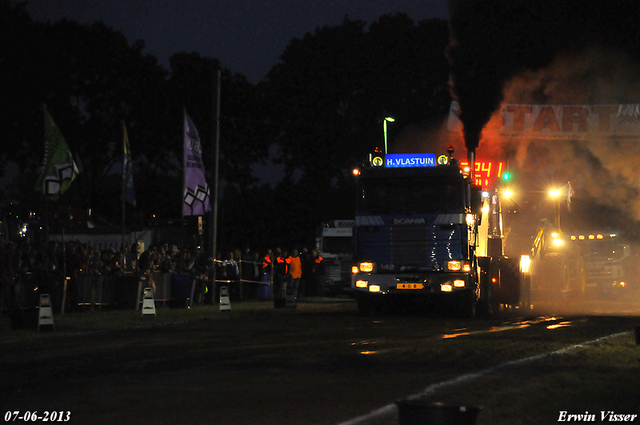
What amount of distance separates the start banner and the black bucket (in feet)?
122

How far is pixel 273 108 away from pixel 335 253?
1018 inches

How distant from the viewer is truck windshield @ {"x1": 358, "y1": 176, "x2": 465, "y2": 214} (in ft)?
71.0

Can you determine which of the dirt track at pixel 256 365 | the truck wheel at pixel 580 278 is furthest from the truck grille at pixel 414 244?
the truck wheel at pixel 580 278

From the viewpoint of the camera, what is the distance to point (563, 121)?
42.1m

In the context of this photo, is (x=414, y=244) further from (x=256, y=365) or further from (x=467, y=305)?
(x=256, y=365)

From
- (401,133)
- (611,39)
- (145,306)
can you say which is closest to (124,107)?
(401,133)

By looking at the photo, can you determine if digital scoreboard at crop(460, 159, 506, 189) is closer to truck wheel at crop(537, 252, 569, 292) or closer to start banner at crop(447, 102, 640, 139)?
truck wheel at crop(537, 252, 569, 292)

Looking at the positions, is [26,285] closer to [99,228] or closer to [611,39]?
[99,228]

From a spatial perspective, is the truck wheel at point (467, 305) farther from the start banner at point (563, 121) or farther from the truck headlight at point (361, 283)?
the start banner at point (563, 121)

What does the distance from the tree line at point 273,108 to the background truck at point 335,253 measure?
1859cm

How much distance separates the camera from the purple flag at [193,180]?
27.0 metres

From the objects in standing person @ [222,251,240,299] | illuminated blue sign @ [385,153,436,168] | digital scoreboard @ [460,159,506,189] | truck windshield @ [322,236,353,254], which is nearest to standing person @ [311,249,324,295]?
truck windshield @ [322,236,353,254]

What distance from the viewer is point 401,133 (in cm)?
5694

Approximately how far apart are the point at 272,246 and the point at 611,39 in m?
23.0
